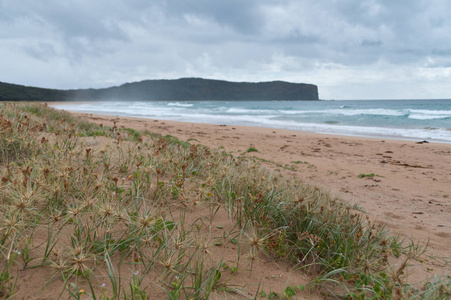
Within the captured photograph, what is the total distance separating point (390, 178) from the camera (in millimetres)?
6977

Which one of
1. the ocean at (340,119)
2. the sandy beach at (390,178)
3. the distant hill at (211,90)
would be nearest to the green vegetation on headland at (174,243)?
the sandy beach at (390,178)

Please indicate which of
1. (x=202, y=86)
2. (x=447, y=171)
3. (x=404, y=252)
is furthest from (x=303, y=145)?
(x=202, y=86)

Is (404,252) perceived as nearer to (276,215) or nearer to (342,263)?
(342,263)

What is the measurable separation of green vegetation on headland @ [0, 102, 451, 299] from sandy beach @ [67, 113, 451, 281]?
652mm

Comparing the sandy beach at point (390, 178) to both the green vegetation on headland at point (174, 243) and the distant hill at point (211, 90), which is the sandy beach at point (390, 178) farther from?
the distant hill at point (211, 90)

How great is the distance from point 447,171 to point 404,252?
6.55 m

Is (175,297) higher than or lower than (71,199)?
lower

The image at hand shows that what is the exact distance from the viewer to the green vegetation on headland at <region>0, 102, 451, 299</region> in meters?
1.86

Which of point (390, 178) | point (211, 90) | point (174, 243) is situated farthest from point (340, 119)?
point (211, 90)

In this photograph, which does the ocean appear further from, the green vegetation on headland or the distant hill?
the distant hill

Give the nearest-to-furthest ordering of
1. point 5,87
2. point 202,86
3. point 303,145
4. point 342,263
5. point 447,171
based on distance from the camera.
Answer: point 342,263
point 447,171
point 303,145
point 5,87
point 202,86

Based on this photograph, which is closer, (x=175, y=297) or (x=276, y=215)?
(x=175, y=297)

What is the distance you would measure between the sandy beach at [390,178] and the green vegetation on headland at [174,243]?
2.14ft

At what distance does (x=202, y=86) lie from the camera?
127m
